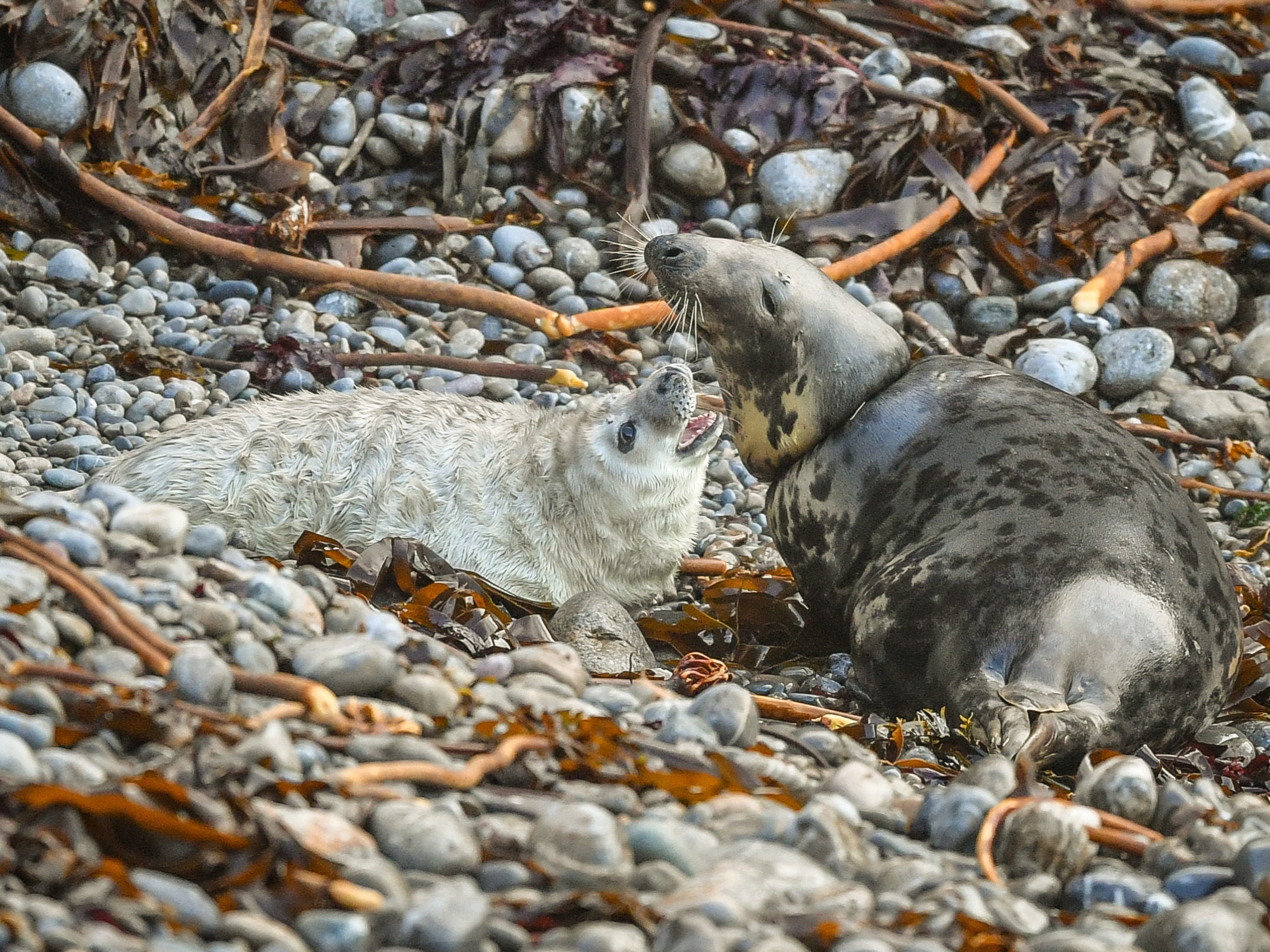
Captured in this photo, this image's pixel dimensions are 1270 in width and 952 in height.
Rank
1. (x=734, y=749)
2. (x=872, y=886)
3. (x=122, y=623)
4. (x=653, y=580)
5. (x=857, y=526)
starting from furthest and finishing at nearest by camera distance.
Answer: (x=653, y=580), (x=857, y=526), (x=734, y=749), (x=122, y=623), (x=872, y=886)

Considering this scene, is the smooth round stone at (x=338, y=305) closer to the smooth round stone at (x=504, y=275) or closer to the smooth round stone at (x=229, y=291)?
the smooth round stone at (x=229, y=291)

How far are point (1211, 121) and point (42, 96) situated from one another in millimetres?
6013

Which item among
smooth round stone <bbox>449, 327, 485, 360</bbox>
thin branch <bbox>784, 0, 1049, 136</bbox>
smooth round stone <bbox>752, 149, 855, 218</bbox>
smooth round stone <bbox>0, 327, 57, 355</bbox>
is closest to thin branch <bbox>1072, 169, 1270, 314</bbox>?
thin branch <bbox>784, 0, 1049, 136</bbox>

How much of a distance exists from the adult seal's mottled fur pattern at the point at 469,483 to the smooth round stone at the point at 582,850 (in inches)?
113

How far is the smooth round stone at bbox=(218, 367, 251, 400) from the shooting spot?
6145 millimetres

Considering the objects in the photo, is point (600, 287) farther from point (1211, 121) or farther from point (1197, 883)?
point (1197, 883)

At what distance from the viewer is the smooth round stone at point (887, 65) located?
26.8ft

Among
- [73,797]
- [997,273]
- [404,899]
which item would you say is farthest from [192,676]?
[997,273]

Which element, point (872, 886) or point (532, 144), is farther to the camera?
point (532, 144)

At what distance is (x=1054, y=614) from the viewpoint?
383cm

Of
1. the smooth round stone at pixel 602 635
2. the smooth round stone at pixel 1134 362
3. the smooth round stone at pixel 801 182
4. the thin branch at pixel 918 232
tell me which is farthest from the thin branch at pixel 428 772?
the smooth round stone at pixel 801 182

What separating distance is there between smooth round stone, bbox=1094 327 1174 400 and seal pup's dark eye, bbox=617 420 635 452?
2928mm

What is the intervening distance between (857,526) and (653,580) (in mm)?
974

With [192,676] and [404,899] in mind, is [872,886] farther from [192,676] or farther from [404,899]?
[192,676]
